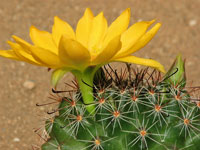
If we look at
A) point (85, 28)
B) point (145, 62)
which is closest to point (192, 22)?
point (85, 28)

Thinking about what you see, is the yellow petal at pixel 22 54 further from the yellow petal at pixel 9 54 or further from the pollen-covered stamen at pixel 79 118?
the pollen-covered stamen at pixel 79 118

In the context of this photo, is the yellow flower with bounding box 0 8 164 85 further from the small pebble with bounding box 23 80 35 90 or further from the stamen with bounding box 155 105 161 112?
the small pebble with bounding box 23 80 35 90

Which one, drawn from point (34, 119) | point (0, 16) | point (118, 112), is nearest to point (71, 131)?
point (118, 112)

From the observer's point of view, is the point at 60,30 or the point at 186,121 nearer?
the point at 186,121

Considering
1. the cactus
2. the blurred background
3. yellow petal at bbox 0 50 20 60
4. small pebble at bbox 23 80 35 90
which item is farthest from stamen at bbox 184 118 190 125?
small pebble at bbox 23 80 35 90

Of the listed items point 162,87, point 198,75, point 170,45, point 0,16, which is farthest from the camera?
point 0,16

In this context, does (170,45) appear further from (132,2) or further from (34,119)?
(34,119)

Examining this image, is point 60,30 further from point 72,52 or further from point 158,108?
point 158,108
